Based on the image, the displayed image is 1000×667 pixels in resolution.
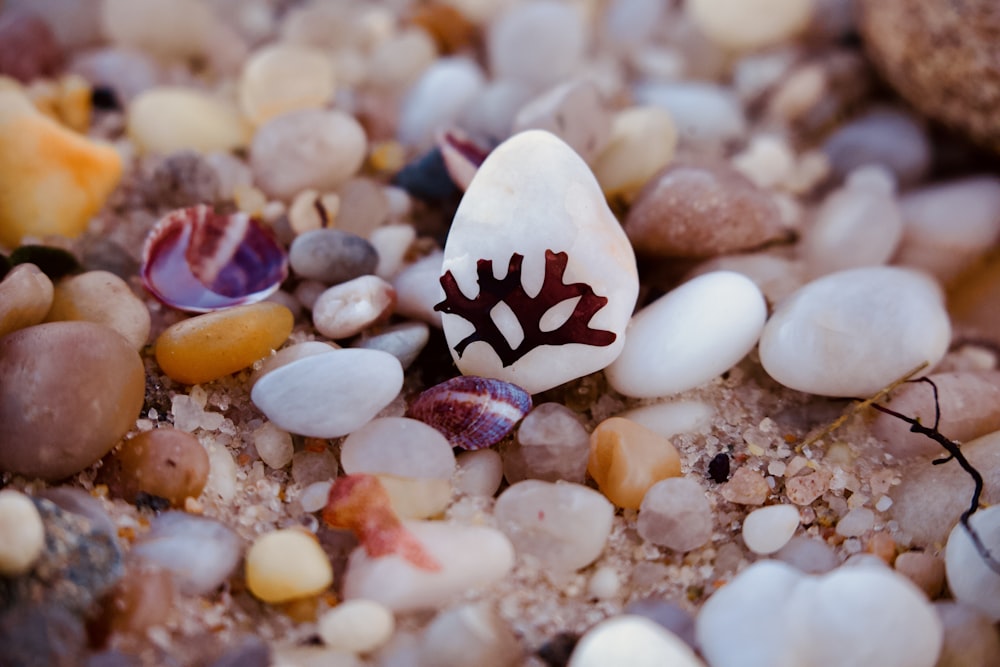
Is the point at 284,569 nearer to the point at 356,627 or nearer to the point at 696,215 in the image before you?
the point at 356,627

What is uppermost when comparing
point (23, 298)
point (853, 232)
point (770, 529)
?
point (23, 298)

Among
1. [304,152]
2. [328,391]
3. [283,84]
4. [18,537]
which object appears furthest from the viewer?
[283,84]

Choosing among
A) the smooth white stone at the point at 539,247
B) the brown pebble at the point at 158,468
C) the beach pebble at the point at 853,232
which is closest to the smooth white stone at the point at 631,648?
the smooth white stone at the point at 539,247

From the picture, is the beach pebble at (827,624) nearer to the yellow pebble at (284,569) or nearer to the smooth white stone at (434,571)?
the smooth white stone at (434,571)

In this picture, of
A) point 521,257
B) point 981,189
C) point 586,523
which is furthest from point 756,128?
point 586,523

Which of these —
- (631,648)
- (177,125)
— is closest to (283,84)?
(177,125)
